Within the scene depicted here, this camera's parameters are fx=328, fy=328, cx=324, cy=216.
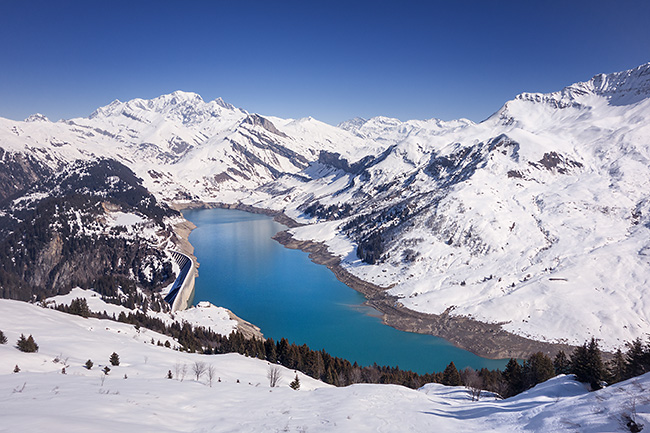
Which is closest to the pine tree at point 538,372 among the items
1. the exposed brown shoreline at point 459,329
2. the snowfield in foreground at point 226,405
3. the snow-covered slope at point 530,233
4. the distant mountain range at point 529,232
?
the snowfield in foreground at point 226,405

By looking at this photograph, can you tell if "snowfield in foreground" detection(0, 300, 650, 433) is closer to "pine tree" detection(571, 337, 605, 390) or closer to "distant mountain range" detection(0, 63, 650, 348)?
"pine tree" detection(571, 337, 605, 390)

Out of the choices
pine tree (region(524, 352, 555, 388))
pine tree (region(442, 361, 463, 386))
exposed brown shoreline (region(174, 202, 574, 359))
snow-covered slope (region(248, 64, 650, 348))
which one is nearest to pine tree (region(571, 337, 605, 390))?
pine tree (region(524, 352, 555, 388))

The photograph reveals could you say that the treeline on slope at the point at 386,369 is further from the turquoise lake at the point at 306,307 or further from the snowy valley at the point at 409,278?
the turquoise lake at the point at 306,307

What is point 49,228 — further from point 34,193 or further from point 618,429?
point 618,429

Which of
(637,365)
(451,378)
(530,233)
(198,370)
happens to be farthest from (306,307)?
(530,233)

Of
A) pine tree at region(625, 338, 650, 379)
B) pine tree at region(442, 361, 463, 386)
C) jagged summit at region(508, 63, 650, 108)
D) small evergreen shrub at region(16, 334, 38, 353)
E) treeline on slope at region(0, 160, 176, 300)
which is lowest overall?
pine tree at region(442, 361, 463, 386)

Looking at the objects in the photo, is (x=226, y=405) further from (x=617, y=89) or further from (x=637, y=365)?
(x=617, y=89)
